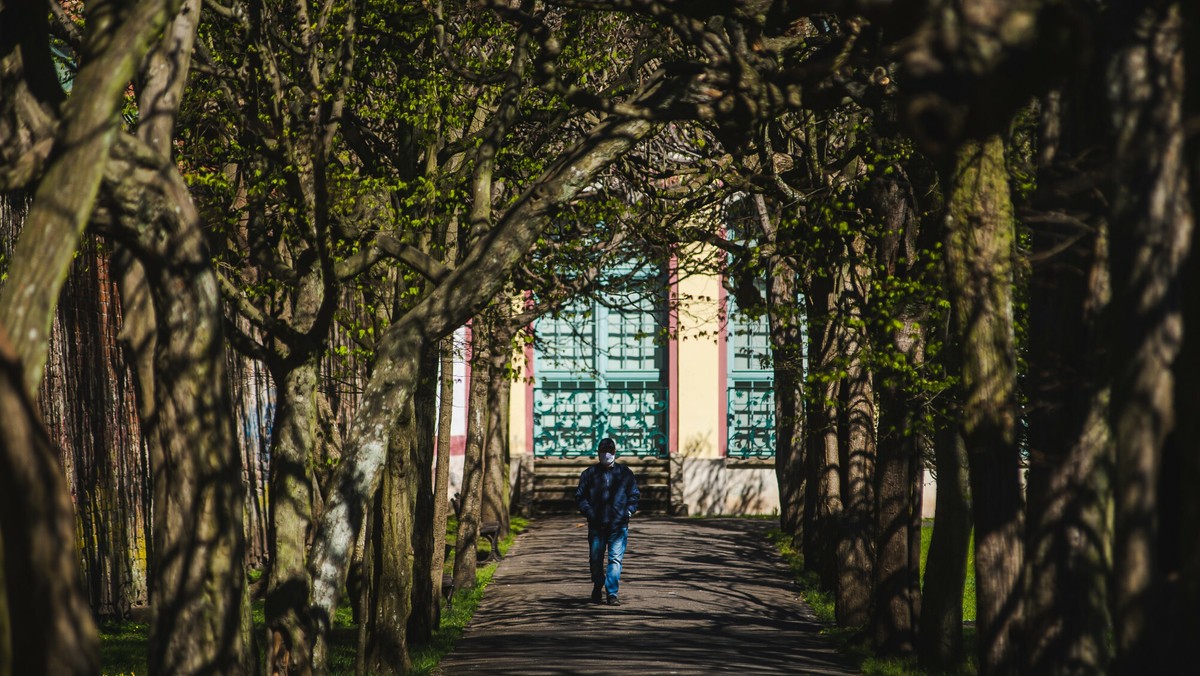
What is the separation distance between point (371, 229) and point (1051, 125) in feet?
17.8

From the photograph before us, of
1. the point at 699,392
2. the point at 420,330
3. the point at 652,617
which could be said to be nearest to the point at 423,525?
the point at 652,617

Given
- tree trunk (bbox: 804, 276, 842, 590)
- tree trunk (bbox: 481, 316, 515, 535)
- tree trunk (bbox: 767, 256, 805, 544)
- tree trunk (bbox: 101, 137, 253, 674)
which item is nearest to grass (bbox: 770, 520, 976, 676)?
tree trunk (bbox: 804, 276, 842, 590)

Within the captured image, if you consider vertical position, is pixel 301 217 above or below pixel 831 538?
above

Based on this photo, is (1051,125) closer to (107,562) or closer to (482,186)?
(482,186)

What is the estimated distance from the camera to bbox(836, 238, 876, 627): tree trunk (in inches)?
629

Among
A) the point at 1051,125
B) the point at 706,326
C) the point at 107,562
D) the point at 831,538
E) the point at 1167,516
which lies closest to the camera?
the point at 1167,516

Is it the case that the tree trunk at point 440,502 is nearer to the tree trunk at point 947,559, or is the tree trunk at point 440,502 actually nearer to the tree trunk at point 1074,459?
the tree trunk at point 947,559

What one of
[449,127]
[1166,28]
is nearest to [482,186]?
[449,127]

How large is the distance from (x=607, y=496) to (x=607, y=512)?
224 mm

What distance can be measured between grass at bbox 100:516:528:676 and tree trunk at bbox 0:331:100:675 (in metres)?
5.75

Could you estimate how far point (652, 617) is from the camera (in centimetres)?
1742

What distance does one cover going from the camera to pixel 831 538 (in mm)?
18312

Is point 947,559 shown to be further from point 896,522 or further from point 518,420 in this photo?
point 518,420

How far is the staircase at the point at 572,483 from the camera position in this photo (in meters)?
32.4
